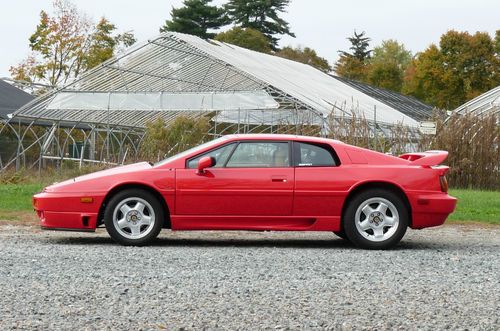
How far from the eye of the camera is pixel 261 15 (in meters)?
90.9

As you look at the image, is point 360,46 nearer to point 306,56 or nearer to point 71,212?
point 306,56

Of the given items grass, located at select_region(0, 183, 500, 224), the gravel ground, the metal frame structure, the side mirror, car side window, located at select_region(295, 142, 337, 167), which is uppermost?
the metal frame structure

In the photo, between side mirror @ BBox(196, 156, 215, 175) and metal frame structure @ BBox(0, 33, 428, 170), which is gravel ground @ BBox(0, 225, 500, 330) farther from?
metal frame structure @ BBox(0, 33, 428, 170)

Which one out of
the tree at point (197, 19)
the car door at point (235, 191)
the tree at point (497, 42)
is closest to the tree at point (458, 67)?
the tree at point (497, 42)

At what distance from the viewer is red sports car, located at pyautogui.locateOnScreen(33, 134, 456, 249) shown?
11.8 meters

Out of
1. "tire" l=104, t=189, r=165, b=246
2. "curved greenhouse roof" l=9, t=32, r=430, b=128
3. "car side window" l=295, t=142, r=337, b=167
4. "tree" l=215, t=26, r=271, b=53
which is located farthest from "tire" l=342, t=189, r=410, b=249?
"tree" l=215, t=26, r=271, b=53

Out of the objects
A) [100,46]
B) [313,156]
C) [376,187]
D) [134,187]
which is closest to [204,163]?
[134,187]

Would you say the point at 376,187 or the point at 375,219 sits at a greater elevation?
the point at 376,187

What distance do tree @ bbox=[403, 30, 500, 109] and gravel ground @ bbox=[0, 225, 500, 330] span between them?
65238mm

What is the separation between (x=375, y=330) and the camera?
20.9 feet

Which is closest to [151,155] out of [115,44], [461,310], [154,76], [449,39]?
[154,76]

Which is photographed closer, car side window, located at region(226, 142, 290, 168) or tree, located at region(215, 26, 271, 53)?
car side window, located at region(226, 142, 290, 168)

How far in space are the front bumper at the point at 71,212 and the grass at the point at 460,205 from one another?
4.12m

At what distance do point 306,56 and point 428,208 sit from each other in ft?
247
